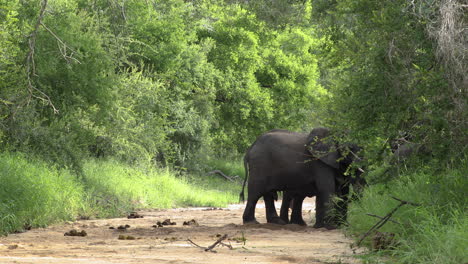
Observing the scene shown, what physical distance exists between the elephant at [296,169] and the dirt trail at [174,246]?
0.84m

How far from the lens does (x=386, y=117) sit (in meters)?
10.2

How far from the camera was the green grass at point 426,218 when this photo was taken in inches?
310

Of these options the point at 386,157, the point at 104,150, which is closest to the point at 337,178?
the point at 386,157

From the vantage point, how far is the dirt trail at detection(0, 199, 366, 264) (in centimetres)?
867

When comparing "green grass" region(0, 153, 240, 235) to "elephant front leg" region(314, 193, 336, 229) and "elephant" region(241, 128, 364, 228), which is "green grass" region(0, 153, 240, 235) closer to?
"elephant" region(241, 128, 364, 228)

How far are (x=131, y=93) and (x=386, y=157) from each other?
1753 centimetres

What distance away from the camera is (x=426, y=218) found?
9.41 meters

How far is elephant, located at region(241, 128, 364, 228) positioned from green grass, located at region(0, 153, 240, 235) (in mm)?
3667

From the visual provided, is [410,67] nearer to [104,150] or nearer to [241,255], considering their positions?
[241,255]

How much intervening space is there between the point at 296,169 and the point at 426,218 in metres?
6.32

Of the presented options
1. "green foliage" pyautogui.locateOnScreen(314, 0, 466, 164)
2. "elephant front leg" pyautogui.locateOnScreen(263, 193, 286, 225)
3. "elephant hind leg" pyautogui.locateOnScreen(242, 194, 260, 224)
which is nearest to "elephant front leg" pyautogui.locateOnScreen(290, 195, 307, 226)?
"elephant front leg" pyautogui.locateOnScreen(263, 193, 286, 225)

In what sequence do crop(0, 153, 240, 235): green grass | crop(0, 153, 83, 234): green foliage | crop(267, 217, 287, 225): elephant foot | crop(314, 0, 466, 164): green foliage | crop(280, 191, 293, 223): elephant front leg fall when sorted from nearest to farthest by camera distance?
crop(314, 0, 466, 164): green foliage
crop(0, 153, 83, 234): green foliage
crop(0, 153, 240, 235): green grass
crop(267, 217, 287, 225): elephant foot
crop(280, 191, 293, 223): elephant front leg

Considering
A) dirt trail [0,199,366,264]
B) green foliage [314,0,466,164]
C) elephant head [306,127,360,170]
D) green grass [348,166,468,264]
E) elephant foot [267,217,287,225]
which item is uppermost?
green foliage [314,0,466,164]

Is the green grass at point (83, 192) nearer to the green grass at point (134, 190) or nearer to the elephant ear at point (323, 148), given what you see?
the green grass at point (134, 190)
